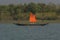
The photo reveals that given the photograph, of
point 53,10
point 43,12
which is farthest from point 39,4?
point 53,10

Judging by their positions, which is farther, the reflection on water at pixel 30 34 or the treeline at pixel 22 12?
the treeline at pixel 22 12

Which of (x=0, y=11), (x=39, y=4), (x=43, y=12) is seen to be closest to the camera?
(x=39, y=4)

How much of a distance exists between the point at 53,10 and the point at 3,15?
27.0m

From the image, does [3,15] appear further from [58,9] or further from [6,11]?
[58,9]

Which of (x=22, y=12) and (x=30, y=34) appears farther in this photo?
(x=22, y=12)

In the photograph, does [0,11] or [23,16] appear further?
[0,11]

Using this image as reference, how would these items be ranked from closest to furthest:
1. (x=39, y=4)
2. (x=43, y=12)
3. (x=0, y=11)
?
(x=39, y=4) < (x=43, y=12) < (x=0, y=11)

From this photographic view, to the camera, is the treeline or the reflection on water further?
the treeline

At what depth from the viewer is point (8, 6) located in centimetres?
14700

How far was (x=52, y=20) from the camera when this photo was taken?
142 meters

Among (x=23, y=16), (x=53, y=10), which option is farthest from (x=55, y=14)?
(x=23, y=16)

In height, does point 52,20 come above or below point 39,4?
below

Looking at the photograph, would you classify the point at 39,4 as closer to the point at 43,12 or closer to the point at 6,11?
the point at 43,12

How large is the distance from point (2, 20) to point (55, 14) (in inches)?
1113
